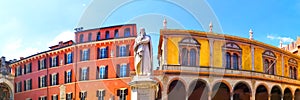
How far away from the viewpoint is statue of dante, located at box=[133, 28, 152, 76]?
→ 54.9ft

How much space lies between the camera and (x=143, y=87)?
16.4 metres

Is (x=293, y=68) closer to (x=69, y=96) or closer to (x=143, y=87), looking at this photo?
(x=69, y=96)

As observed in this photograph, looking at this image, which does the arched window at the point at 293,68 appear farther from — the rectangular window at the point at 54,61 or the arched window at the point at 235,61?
the rectangular window at the point at 54,61

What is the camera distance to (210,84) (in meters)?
47.0

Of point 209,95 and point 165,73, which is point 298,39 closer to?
point 209,95

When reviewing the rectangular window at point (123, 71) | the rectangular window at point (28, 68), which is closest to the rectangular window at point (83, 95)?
the rectangular window at point (123, 71)

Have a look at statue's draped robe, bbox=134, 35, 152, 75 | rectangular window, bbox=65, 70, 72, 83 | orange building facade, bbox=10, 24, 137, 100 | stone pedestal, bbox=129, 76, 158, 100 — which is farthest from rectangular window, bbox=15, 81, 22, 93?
stone pedestal, bbox=129, 76, 158, 100

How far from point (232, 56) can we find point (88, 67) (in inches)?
668

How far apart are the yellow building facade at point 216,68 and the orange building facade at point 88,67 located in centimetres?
515

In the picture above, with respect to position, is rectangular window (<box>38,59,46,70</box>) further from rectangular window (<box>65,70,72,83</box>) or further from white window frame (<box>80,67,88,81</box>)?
white window frame (<box>80,67,88,81</box>)

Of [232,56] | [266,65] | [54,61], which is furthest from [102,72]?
[266,65]

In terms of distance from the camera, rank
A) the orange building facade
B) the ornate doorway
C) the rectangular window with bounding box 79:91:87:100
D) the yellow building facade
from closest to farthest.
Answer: the yellow building facade
the orange building facade
the rectangular window with bounding box 79:91:87:100
the ornate doorway

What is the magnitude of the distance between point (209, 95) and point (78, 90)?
16.7 m

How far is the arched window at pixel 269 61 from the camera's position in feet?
174
